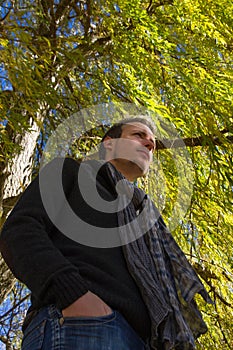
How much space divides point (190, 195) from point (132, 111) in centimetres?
59

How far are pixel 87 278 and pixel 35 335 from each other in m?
0.17

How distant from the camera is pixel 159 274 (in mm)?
1300

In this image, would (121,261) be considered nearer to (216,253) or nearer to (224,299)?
(216,253)

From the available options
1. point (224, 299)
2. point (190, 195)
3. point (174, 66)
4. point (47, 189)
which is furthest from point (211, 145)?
point (224, 299)

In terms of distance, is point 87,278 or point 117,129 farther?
point 117,129

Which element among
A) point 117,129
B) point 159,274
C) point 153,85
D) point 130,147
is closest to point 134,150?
point 130,147

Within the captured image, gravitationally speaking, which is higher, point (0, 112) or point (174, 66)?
point (174, 66)

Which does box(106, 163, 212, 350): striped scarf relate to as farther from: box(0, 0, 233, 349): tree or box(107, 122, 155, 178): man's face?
box(0, 0, 233, 349): tree

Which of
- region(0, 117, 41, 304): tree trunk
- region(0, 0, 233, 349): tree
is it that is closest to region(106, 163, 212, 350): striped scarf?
region(0, 0, 233, 349): tree

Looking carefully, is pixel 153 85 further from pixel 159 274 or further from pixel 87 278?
pixel 87 278

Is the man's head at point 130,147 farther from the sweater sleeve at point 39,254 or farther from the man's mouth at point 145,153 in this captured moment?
the sweater sleeve at point 39,254

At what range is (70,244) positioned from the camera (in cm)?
125

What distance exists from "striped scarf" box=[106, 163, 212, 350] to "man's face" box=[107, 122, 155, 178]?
0.10m

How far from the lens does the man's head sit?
162cm
